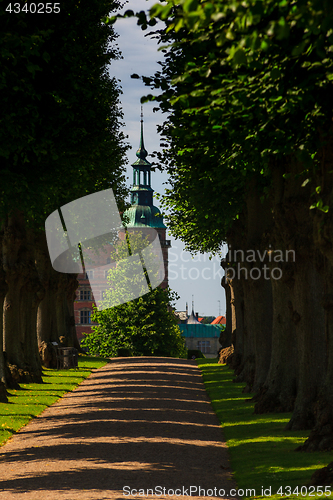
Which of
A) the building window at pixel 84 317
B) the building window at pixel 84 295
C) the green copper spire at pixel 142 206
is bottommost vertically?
the building window at pixel 84 317

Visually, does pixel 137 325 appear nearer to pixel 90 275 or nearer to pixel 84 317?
pixel 84 317

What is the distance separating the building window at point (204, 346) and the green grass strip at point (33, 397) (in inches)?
4825

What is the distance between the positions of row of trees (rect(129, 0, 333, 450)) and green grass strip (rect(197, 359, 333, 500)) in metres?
0.67

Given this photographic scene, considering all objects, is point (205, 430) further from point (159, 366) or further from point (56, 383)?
point (159, 366)

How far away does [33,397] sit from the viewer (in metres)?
24.0

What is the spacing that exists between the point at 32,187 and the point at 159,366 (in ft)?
83.1

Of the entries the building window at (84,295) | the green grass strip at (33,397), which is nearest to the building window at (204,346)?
the building window at (84,295)

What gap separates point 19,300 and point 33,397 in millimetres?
5278

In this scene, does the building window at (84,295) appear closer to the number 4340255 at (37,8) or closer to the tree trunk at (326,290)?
the number 4340255 at (37,8)

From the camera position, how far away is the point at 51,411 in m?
21.1

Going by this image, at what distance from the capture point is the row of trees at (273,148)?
8.04m

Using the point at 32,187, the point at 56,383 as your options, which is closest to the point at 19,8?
the point at 32,187

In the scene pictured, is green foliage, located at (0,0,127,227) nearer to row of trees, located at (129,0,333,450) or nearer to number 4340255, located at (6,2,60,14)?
number 4340255, located at (6,2,60,14)

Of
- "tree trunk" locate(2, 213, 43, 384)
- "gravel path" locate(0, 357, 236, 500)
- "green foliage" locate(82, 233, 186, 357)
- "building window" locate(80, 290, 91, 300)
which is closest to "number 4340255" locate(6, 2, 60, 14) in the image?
"tree trunk" locate(2, 213, 43, 384)
